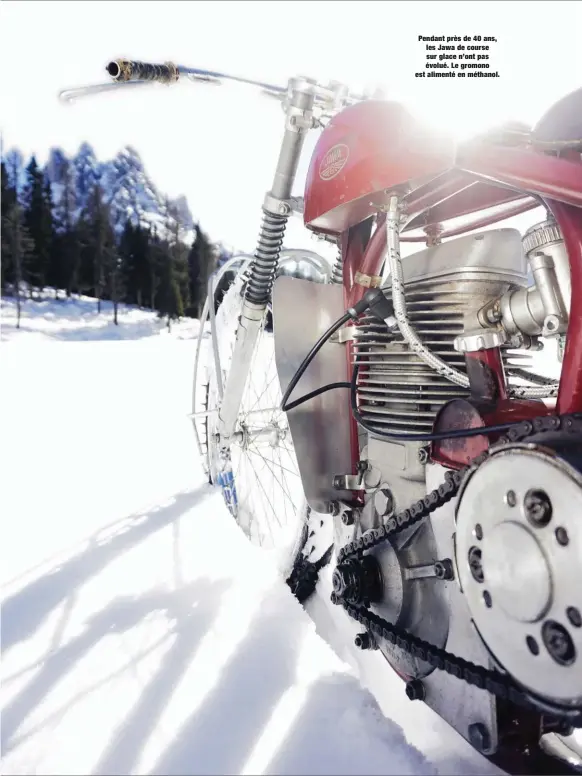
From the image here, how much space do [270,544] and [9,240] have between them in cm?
2184

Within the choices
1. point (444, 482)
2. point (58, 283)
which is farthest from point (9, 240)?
point (444, 482)

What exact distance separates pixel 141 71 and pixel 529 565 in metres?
1.55

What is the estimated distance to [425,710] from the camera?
1229 mm

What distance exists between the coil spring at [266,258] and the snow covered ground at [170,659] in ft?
3.18

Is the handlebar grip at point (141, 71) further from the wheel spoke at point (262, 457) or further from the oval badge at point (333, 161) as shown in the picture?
the wheel spoke at point (262, 457)

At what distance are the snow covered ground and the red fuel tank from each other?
1.17 metres

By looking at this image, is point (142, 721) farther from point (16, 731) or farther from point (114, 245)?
point (114, 245)

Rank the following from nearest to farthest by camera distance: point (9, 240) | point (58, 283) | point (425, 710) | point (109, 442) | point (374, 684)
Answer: point (425, 710) < point (374, 684) < point (109, 442) < point (9, 240) < point (58, 283)

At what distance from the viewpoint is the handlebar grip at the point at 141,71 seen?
130 centimetres

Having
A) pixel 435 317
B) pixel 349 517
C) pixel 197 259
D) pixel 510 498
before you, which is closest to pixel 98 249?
pixel 197 259

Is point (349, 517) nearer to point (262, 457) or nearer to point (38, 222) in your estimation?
point (262, 457)

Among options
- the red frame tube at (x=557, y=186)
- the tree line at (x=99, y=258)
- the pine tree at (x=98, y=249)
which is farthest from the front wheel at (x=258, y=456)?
the pine tree at (x=98, y=249)

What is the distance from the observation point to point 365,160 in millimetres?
1152

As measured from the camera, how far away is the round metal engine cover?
0.73 m
